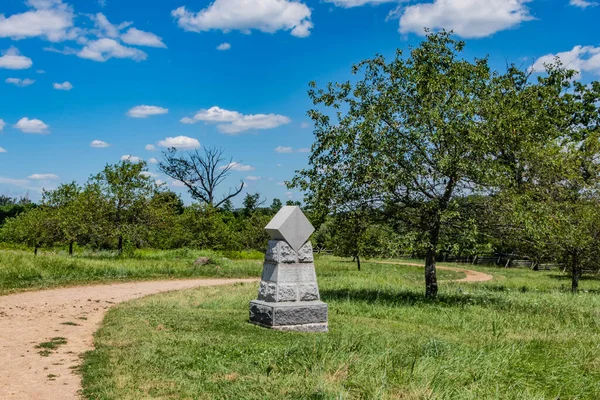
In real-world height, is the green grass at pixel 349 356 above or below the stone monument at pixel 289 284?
below

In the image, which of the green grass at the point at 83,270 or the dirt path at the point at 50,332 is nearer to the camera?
the dirt path at the point at 50,332

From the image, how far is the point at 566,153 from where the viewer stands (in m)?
21.3

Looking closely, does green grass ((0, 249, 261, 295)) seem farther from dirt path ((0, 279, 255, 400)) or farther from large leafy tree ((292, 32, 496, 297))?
large leafy tree ((292, 32, 496, 297))

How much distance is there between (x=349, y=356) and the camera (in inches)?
273

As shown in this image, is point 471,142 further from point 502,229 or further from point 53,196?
point 53,196

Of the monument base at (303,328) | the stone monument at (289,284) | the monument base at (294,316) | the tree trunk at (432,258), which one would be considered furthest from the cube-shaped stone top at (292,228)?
the tree trunk at (432,258)

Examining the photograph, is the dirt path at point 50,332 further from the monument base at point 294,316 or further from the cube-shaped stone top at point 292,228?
the cube-shaped stone top at point 292,228

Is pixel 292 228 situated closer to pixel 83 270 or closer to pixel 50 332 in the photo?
pixel 50 332

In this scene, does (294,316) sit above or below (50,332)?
above

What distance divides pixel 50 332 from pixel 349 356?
5.92 m

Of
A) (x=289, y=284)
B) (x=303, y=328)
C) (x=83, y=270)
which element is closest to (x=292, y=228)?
(x=289, y=284)

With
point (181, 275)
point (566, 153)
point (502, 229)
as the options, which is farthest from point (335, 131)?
point (566, 153)

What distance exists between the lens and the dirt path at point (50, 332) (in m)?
6.72

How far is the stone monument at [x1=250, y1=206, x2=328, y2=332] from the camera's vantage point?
988 cm
